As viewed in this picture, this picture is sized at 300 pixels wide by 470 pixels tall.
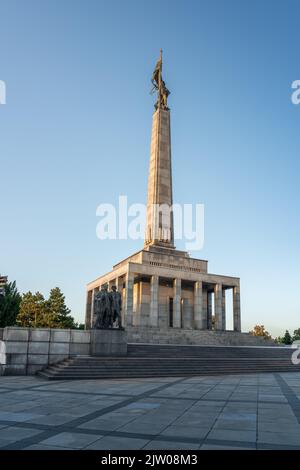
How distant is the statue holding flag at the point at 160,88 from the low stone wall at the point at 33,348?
39715 mm

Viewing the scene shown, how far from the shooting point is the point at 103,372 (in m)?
18.4

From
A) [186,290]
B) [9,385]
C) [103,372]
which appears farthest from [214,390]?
[186,290]

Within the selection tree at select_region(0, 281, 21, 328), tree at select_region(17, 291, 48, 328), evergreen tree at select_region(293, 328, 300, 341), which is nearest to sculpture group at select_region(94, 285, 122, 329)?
tree at select_region(0, 281, 21, 328)

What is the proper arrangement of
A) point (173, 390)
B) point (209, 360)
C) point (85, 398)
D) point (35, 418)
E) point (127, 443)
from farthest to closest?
1. point (209, 360)
2. point (173, 390)
3. point (85, 398)
4. point (35, 418)
5. point (127, 443)

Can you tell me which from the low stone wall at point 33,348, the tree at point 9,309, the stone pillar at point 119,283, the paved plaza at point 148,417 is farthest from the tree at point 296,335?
the paved plaza at point 148,417

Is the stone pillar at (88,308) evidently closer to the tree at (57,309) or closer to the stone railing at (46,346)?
the tree at (57,309)

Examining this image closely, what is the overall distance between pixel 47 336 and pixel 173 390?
923 cm

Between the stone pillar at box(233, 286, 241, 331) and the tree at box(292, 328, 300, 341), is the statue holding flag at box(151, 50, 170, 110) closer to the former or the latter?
the stone pillar at box(233, 286, 241, 331)

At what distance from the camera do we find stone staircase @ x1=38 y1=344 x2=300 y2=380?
18.5 m

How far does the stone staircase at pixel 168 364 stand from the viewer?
18.5 metres

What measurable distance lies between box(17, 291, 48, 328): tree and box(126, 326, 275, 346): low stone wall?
22703 mm
